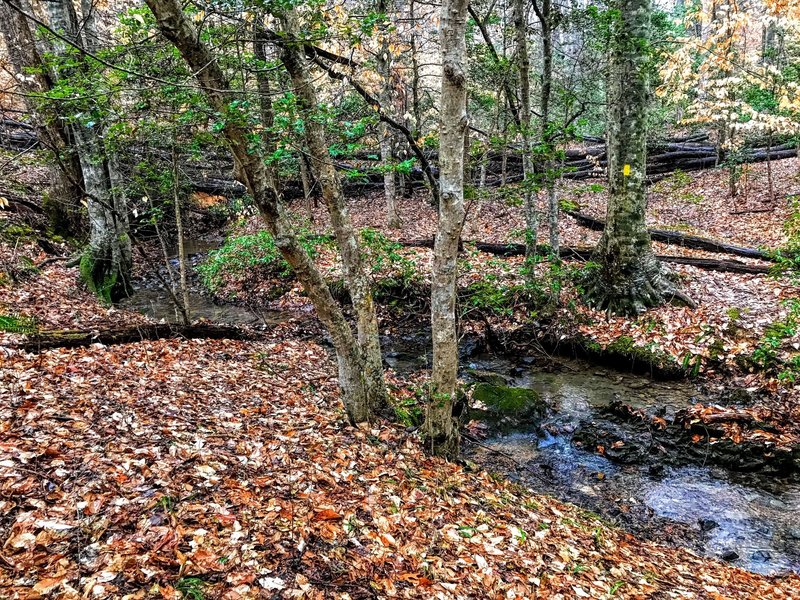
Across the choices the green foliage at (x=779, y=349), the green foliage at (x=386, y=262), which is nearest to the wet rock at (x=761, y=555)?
the green foliage at (x=779, y=349)

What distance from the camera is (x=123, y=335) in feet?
23.8

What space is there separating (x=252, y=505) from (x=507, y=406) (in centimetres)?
503

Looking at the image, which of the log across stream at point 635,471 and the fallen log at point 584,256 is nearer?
the log across stream at point 635,471

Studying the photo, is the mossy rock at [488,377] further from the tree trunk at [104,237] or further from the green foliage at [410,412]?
the tree trunk at [104,237]

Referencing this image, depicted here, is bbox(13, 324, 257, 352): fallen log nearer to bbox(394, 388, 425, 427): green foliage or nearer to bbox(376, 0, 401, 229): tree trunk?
bbox(394, 388, 425, 427): green foliage

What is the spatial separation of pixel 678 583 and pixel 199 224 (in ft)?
66.8

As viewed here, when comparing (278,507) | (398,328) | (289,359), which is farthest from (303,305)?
(278,507)

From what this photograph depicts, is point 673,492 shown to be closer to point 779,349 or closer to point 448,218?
point 779,349

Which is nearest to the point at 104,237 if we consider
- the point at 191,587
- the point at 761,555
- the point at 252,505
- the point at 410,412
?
the point at 410,412

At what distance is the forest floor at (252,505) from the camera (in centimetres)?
310

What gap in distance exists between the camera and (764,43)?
23094 mm

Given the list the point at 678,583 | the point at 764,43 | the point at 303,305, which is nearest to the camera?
the point at 678,583

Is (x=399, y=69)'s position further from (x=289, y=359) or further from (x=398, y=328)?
Answer: (x=289, y=359)

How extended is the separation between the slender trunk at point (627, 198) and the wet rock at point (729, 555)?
210 inches
